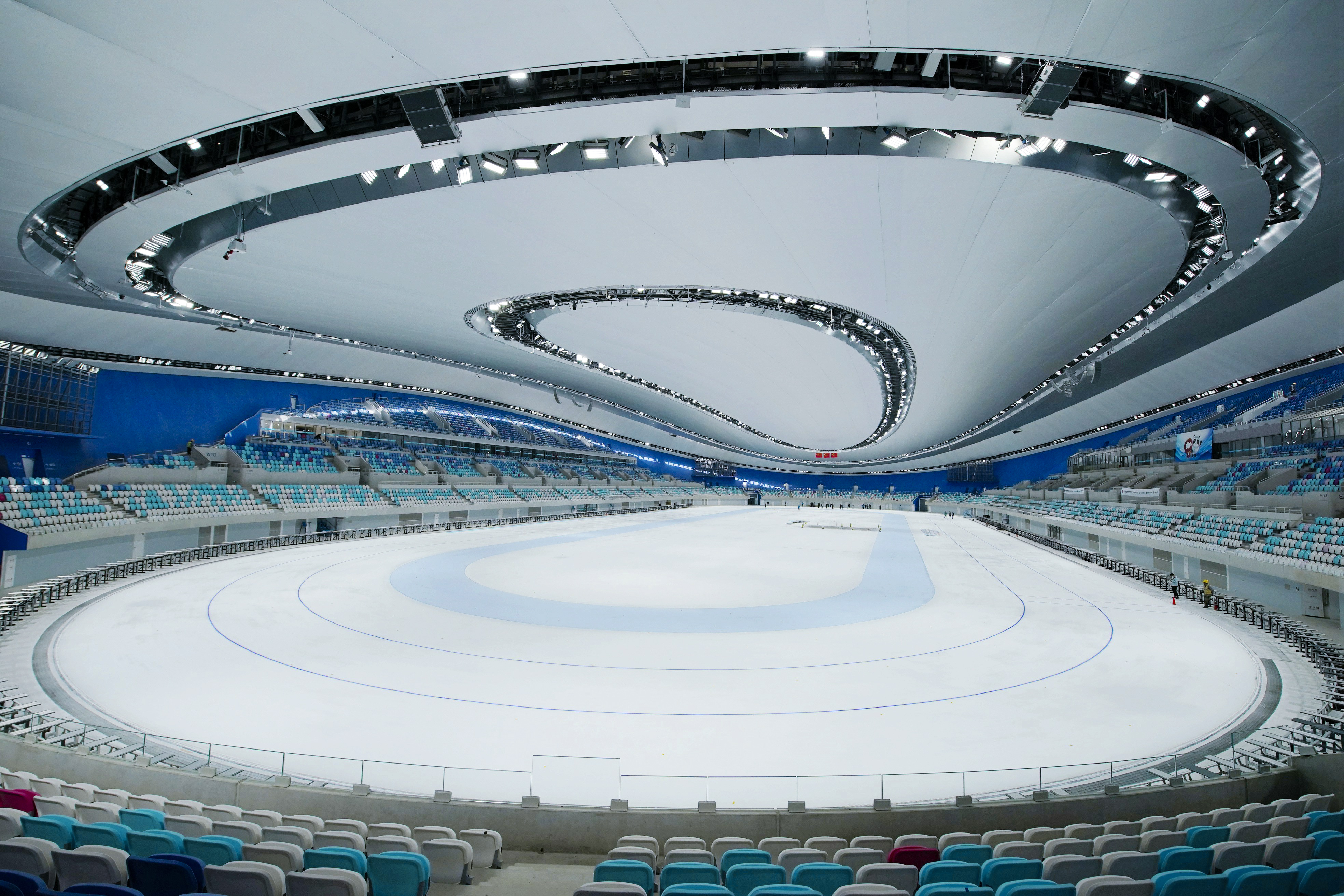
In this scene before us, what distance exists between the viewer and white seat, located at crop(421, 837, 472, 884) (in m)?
3.87

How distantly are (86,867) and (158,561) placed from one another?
19872 mm

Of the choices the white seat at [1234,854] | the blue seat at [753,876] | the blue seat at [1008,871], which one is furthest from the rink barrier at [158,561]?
the white seat at [1234,854]

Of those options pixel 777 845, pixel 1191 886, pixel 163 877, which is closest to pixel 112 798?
pixel 163 877

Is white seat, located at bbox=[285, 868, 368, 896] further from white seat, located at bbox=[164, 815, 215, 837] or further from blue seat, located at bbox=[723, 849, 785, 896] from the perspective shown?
blue seat, located at bbox=[723, 849, 785, 896]

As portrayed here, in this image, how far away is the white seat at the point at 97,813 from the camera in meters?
4.10

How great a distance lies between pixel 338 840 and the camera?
392 cm

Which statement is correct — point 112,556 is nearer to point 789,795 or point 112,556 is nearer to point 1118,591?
point 789,795

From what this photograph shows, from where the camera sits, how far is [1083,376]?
24.2 m

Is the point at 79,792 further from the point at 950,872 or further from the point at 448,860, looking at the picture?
the point at 950,872

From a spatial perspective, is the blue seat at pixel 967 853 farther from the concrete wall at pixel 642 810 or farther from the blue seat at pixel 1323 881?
the blue seat at pixel 1323 881

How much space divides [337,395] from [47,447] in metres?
13.7

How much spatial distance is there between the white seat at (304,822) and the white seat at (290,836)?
45 centimetres

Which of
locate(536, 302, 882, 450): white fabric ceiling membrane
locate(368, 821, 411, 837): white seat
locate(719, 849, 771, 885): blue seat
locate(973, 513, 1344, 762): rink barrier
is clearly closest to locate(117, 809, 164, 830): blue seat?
locate(368, 821, 411, 837): white seat

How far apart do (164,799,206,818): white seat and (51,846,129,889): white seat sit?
1768mm
